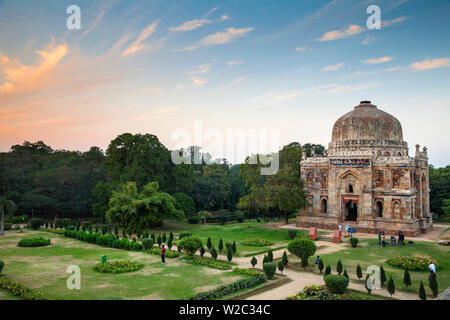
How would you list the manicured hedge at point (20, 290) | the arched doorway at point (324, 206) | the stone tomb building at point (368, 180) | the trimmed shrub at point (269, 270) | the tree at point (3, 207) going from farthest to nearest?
1. the arched doorway at point (324, 206)
2. the tree at point (3, 207)
3. the stone tomb building at point (368, 180)
4. the trimmed shrub at point (269, 270)
5. the manicured hedge at point (20, 290)

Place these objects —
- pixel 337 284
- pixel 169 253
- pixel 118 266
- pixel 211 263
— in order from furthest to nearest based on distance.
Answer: pixel 169 253 < pixel 211 263 < pixel 118 266 < pixel 337 284

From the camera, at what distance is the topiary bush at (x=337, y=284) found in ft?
59.4

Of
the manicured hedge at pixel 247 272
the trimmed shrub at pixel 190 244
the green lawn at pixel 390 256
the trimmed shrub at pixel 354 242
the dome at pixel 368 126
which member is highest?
the dome at pixel 368 126

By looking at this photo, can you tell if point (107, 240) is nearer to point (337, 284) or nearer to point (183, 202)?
point (183, 202)

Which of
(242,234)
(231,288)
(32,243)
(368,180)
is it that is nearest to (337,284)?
(231,288)

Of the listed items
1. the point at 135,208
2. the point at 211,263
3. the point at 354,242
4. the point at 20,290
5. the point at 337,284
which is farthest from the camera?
the point at 135,208

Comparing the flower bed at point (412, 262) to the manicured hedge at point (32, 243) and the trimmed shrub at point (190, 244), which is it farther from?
the manicured hedge at point (32, 243)

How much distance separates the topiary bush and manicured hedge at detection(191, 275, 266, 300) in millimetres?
3802

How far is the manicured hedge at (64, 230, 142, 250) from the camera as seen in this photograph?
29.5 m

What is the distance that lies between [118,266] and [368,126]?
31.7 meters

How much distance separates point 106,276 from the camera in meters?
21.1

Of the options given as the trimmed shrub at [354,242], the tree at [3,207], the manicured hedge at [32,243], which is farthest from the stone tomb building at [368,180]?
the tree at [3,207]

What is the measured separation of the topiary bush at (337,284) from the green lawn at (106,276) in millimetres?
5224
